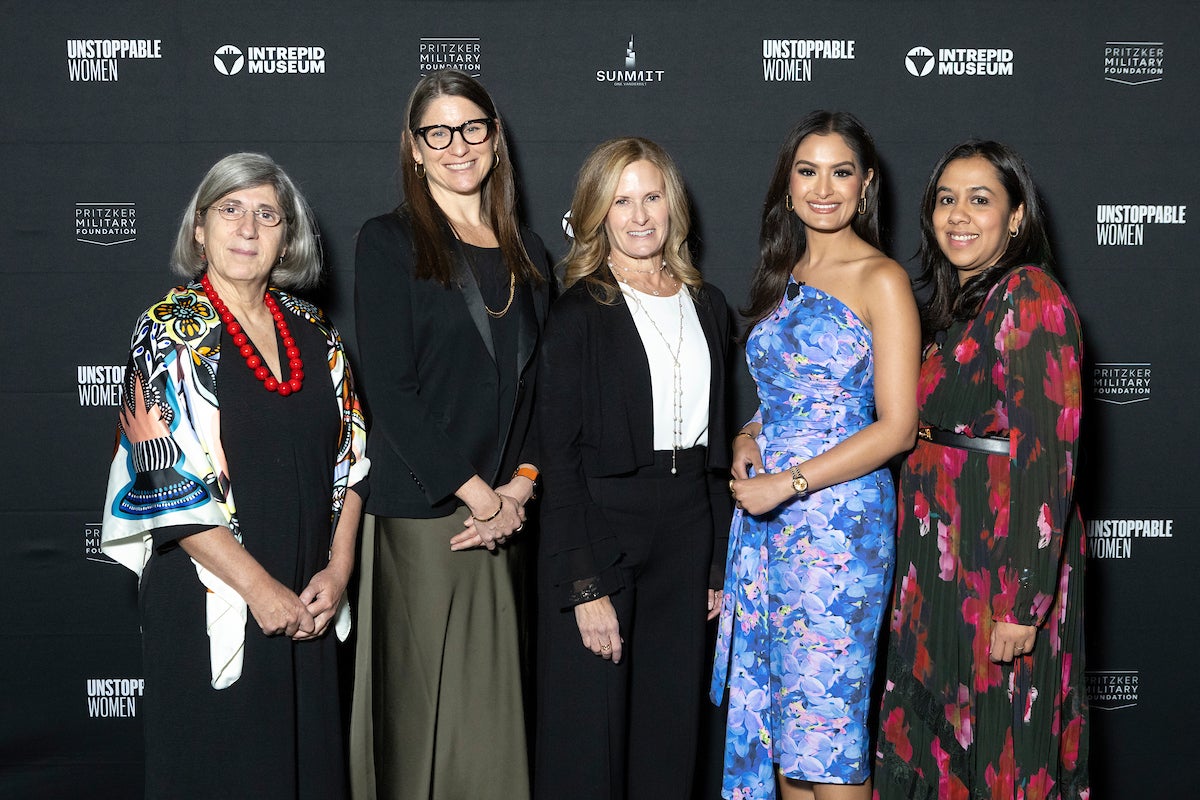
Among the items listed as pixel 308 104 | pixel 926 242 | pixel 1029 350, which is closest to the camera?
pixel 1029 350

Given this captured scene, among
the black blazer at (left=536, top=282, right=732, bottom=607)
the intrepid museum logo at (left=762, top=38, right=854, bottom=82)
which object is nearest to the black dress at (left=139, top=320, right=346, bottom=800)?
the black blazer at (left=536, top=282, right=732, bottom=607)

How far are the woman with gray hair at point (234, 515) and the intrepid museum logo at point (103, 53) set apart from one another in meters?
1.06

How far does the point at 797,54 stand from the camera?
115 inches

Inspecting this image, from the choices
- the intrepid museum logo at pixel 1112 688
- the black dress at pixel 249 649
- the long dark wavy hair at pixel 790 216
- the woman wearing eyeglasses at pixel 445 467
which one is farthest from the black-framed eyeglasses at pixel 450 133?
the intrepid museum logo at pixel 1112 688

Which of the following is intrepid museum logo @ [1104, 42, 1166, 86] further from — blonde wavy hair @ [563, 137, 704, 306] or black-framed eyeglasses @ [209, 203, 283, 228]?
black-framed eyeglasses @ [209, 203, 283, 228]

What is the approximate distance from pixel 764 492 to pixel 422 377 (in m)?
0.79

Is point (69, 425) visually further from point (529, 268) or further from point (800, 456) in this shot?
point (800, 456)

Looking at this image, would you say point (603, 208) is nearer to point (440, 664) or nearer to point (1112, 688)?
point (440, 664)

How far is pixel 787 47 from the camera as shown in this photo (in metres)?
2.93

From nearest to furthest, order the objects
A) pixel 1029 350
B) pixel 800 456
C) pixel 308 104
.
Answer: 1. pixel 1029 350
2. pixel 800 456
3. pixel 308 104

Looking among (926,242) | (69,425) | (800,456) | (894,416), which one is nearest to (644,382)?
(800,456)

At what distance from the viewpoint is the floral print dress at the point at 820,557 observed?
2145 mm

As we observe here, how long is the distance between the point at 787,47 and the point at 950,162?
0.90 meters

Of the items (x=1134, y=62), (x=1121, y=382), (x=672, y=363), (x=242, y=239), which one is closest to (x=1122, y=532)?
(x=1121, y=382)
